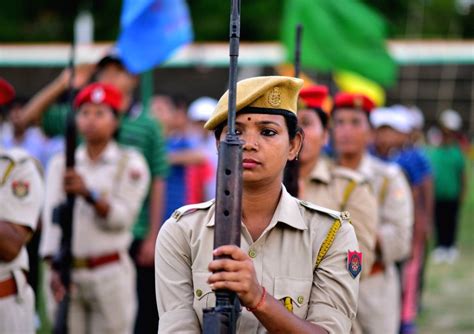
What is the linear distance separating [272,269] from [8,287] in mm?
2100

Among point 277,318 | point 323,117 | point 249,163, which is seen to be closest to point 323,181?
point 323,117

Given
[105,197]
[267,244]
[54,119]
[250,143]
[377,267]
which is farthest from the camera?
[54,119]

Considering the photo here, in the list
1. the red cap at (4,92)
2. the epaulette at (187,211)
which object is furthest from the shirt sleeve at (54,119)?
the epaulette at (187,211)

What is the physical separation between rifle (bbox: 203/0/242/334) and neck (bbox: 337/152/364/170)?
3.80 m

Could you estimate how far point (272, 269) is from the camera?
3.94 meters

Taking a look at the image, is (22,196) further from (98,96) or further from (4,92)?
(98,96)

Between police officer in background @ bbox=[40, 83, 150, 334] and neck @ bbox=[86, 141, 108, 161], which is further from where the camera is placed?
neck @ bbox=[86, 141, 108, 161]

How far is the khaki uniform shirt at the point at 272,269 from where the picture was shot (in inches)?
154

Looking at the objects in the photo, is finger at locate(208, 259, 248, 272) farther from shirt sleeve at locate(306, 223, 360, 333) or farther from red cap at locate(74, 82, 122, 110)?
red cap at locate(74, 82, 122, 110)

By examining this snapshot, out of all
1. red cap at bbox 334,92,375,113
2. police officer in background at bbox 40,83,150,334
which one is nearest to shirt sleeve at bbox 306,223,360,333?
red cap at bbox 334,92,375,113

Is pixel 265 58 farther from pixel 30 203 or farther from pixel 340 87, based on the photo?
pixel 30 203

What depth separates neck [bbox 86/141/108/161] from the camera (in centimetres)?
801

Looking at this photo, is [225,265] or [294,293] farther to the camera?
[294,293]

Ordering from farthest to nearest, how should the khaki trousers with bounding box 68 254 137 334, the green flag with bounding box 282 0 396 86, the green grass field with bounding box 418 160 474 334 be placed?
the green grass field with bounding box 418 160 474 334
the green flag with bounding box 282 0 396 86
the khaki trousers with bounding box 68 254 137 334
